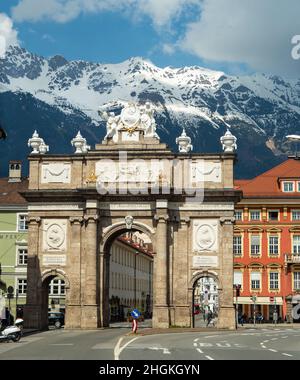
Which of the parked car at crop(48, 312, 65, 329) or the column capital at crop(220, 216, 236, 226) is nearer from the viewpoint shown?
the column capital at crop(220, 216, 236, 226)

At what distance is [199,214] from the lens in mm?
71438

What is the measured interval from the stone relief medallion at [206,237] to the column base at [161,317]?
Answer: 19.1ft

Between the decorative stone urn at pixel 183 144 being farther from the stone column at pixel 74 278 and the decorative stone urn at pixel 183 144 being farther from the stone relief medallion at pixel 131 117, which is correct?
the stone column at pixel 74 278

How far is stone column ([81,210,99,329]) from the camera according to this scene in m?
69.9

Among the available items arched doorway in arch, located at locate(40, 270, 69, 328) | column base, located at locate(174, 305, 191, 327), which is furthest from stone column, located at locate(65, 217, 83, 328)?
column base, located at locate(174, 305, 191, 327)

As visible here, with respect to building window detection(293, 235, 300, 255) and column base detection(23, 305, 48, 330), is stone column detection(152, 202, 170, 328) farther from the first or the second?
building window detection(293, 235, 300, 255)

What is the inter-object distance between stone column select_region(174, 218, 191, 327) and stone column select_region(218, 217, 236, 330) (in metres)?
2.88

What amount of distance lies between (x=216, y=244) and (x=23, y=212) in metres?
28.4

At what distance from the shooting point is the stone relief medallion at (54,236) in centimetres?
7262

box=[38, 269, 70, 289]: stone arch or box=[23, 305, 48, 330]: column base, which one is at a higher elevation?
box=[38, 269, 70, 289]: stone arch
